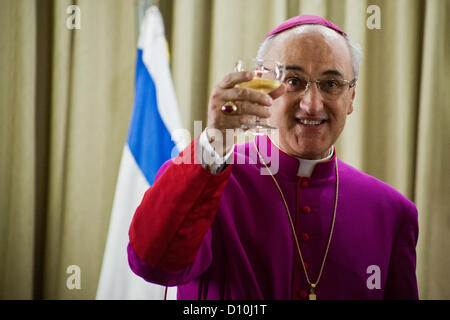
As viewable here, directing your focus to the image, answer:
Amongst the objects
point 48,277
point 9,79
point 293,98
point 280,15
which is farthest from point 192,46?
point 48,277

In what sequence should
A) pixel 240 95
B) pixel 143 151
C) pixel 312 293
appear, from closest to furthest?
pixel 240 95 → pixel 312 293 → pixel 143 151

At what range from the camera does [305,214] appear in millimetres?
1482

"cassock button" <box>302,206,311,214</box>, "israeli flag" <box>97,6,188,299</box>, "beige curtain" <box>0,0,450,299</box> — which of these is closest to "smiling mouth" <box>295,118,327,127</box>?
"cassock button" <box>302,206,311,214</box>

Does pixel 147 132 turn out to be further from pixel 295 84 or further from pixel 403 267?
pixel 403 267

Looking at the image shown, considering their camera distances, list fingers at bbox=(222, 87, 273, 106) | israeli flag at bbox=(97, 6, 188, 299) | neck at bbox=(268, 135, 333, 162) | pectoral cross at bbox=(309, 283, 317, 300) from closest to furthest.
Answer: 1. fingers at bbox=(222, 87, 273, 106)
2. pectoral cross at bbox=(309, 283, 317, 300)
3. neck at bbox=(268, 135, 333, 162)
4. israeli flag at bbox=(97, 6, 188, 299)

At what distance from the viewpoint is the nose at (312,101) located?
4.66ft

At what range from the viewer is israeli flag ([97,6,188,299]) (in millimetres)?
2389

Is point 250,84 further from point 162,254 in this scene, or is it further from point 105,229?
point 105,229

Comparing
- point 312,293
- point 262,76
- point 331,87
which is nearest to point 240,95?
point 262,76

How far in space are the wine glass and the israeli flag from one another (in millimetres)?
1204

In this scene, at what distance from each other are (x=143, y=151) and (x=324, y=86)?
130 cm

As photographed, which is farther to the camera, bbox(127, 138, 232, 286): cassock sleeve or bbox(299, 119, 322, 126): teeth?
bbox(299, 119, 322, 126): teeth

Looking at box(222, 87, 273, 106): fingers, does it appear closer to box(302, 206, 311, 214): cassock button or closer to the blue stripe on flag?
box(302, 206, 311, 214): cassock button

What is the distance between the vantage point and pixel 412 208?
160 cm
